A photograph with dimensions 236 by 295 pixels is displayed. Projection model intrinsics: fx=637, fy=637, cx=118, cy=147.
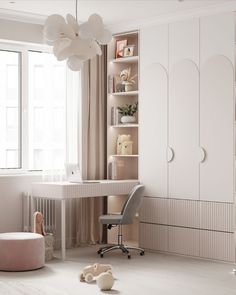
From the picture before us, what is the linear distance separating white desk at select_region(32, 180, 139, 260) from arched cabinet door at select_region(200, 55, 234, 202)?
1.02m

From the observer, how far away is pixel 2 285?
5543 mm

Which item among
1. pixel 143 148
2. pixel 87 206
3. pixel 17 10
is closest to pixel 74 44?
pixel 17 10

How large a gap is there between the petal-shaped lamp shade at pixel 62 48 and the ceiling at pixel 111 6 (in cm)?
196

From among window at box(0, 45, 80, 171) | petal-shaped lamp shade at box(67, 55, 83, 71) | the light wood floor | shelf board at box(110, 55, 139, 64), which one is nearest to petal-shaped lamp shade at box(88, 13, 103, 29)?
petal-shaped lamp shade at box(67, 55, 83, 71)

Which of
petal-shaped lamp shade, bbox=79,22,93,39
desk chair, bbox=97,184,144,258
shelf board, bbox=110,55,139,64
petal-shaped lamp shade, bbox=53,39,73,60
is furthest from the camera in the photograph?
shelf board, bbox=110,55,139,64

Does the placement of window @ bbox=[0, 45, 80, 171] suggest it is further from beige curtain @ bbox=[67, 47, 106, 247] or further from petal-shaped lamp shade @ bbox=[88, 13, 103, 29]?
petal-shaped lamp shade @ bbox=[88, 13, 103, 29]

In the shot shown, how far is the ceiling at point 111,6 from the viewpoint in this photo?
21.7 feet

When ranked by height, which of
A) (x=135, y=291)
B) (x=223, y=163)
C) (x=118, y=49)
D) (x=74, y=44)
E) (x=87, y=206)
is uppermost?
(x=118, y=49)

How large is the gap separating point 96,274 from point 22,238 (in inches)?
36.5

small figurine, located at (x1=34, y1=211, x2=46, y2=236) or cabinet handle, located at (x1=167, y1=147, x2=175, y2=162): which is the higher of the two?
cabinet handle, located at (x1=167, y1=147, x2=175, y2=162)

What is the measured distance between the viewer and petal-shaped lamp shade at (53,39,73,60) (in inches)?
183

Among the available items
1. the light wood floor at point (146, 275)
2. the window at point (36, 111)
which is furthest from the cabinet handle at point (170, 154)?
the window at point (36, 111)

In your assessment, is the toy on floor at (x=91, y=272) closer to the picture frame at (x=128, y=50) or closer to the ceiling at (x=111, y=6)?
the ceiling at (x=111, y=6)

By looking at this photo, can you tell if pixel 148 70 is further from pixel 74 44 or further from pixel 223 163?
pixel 74 44
